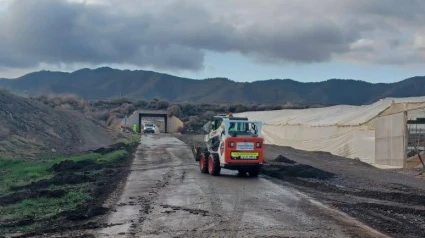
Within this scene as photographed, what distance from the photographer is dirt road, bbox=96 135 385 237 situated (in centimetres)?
1350

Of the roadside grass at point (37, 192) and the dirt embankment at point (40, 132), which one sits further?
the dirt embankment at point (40, 132)

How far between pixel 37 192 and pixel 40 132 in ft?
103

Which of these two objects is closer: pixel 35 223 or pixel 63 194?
pixel 35 223

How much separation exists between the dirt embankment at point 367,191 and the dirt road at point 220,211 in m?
0.70

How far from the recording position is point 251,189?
21969 mm

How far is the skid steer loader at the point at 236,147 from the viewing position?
25.8 meters

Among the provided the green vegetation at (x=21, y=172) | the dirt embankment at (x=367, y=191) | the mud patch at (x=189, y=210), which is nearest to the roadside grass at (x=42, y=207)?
the mud patch at (x=189, y=210)

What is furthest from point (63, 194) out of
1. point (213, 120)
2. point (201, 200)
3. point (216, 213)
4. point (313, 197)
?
point (213, 120)

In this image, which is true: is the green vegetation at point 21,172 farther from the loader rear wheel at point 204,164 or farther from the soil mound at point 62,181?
the loader rear wheel at point 204,164

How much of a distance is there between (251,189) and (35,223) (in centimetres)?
920

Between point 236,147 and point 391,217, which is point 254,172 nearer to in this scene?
point 236,147

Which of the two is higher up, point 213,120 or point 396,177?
point 213,120

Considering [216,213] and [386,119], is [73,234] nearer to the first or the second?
[216,213]

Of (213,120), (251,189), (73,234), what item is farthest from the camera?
(213,120)
